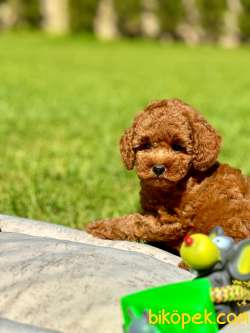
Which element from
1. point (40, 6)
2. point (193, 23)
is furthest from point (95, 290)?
point (193, 23)

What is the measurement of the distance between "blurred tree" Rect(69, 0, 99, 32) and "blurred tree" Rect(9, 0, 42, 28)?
5.81 feet

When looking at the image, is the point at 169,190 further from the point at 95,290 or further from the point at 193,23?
the point at 193,23

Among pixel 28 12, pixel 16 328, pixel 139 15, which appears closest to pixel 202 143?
pixel 16 328

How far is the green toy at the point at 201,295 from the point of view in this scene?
3.19 m

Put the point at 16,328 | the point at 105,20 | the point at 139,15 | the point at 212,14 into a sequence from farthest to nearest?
1. the point at 212,14
2. the point at 105,20
3. the point at 139,15
4. the point at 16,328

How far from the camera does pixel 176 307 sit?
326cm

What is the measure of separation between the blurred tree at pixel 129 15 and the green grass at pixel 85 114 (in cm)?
857

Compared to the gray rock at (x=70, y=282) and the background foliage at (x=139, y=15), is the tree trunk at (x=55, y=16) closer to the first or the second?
the background foliage at (x=139, y=15)

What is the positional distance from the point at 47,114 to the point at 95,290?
30.5 ft

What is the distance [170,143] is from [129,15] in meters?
35.8

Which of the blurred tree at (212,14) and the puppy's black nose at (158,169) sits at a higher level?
the puppy's black nose at (158,169)

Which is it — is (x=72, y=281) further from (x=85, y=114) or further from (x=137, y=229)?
(x=85, y=114)

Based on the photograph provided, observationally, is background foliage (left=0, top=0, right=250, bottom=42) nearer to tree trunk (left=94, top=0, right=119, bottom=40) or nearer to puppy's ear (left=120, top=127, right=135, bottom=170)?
tree trunk (left=94, top=0, right=119, bottom=40)

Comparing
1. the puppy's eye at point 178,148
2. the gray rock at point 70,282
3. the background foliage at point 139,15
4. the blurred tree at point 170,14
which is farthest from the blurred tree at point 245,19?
the gray rock at point 70,282
